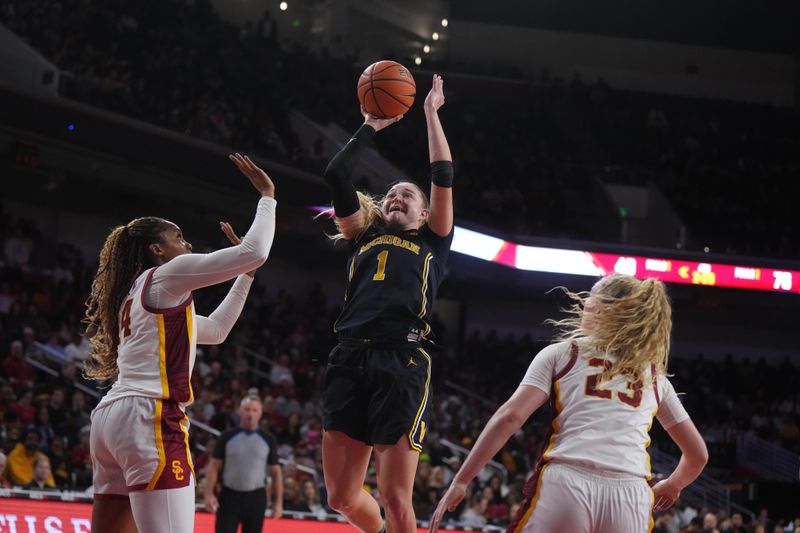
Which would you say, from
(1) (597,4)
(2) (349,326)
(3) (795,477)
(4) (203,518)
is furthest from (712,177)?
(2) (349,326)

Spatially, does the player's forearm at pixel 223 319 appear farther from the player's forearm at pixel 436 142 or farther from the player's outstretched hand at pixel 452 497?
the player's outstretched hand at pixel 452 497

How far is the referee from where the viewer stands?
334 inches

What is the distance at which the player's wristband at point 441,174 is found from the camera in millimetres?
4984

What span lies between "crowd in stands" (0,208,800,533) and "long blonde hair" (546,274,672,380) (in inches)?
70.6

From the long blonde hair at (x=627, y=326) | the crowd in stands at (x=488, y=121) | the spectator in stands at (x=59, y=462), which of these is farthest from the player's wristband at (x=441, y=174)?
the crowd in stands at (x=488, y=121)

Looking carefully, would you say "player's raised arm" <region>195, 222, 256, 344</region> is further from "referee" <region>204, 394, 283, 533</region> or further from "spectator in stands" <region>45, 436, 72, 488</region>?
"spectator in stands" <region>45, 436, 72, 488</region>

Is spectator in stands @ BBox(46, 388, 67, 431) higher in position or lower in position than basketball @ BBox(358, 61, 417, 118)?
lower

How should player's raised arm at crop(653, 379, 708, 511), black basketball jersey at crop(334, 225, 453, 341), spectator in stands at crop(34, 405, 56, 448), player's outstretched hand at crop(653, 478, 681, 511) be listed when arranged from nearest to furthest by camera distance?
player's raised arm at crop(653, 379, 708, 511) → player's outstretched hand at crop(653, 478, 681, 511) → black basketball jersey at crop(334, 225, 453, 341) → spectator in stands at crop(34, 405, 56, 448)

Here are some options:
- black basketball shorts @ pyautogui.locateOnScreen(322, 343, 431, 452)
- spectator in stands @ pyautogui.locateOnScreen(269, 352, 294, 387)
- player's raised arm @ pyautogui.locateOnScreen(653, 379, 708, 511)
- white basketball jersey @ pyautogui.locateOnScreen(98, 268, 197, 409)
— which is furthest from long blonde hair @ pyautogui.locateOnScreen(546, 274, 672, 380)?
spectator in stands @ pyautogui.locateOnScreen(269, 352, 294, 387)

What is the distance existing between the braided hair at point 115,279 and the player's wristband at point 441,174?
54.6 inches

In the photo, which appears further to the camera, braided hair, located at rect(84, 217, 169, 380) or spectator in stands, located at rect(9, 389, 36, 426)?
spectator in stands, located at rect(9, 389, 36, 426)

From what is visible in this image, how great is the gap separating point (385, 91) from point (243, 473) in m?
4.39

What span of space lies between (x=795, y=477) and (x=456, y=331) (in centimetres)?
904

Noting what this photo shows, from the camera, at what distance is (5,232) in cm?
1892
